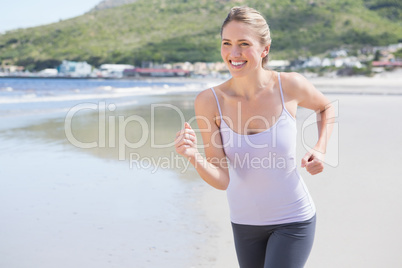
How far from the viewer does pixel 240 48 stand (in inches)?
74.2

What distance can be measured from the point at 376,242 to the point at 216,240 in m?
1.25

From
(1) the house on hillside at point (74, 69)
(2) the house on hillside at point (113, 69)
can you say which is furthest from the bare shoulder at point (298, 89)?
(1) the house on hillside at point (74, 69)

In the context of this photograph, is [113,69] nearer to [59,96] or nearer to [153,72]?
[153,72]

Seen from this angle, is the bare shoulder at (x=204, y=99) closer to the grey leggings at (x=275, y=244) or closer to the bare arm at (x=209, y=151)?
the bare arm at (x=209, y=151)

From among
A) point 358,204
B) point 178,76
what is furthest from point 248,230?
point 178,76

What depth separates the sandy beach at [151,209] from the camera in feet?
11.6

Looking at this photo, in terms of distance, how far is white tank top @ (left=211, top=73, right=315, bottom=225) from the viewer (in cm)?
189

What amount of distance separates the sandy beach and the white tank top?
1528mm

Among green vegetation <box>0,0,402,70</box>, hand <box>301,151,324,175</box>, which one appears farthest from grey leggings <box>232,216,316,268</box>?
green vegetation <box>0,0,402,70</box>

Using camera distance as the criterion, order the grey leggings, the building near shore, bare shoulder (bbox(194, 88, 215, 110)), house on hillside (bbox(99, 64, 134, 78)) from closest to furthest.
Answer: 1. the grey leggings
2. bare shoulder (bbox(194, 88, 215, 110))
3. the building near shore
4. house on hillside (bbox(99, 64, 134, 78))

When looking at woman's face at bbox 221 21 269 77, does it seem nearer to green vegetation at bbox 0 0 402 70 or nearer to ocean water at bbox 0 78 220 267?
ocean water at bbox 0 78 220 267

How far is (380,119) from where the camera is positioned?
12344 millimetres

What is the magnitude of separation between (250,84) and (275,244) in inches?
26.5

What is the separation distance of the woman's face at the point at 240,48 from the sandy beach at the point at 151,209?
1.87 meters
